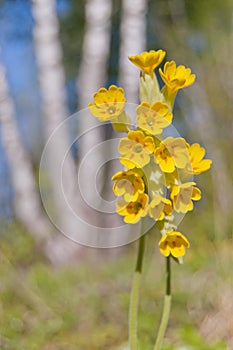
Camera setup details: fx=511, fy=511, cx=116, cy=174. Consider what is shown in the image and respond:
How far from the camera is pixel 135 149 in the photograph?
74cm

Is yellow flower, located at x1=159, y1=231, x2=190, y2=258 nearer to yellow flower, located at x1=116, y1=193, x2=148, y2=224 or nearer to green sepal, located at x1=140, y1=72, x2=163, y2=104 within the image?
yellow flower, located at x1=116, y1=193, x2=148, y2=224

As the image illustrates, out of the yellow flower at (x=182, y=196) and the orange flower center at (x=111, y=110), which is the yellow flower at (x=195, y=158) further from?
the orange flower center at (x=111, y=110)

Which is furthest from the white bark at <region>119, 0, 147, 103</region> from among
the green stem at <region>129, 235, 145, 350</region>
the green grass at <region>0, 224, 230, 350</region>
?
the green stem at <region>129, 235, 145, 350</region>

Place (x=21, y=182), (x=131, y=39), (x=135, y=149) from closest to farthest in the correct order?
1. (x=135, y=149)
2. (x=131, y=39)
3. (x=21, y=182)

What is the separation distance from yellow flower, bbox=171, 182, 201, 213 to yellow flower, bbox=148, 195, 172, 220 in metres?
0.01

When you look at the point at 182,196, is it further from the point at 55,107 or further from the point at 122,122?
the point at 55,107

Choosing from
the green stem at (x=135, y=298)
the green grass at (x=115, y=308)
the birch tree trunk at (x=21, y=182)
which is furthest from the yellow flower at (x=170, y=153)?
the birch tree trunk at (x=21, y=182)

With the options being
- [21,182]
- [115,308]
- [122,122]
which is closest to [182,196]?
[122,122]

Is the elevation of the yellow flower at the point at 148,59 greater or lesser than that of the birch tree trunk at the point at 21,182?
lesser

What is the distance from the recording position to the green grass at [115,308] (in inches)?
55.4

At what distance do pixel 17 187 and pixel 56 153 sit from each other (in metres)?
0.46

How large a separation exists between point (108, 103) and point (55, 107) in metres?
3.15

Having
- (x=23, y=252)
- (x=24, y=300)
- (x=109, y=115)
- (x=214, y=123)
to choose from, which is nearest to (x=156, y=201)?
(x=109, y=115)

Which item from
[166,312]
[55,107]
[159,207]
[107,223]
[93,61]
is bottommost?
[166,312]
